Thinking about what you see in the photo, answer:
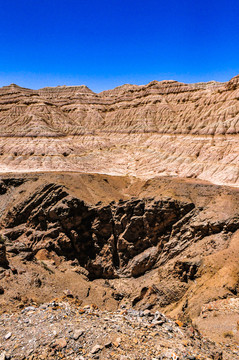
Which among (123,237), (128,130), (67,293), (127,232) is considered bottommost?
(67,293)

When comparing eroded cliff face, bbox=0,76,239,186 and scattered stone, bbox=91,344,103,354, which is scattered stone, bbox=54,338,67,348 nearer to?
scattered stone, bbox=91,344,103,354

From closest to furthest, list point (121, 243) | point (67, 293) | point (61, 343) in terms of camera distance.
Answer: point (61, 343) < point (67, 293) < point (121, 243)

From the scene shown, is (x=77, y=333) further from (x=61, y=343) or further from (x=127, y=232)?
(x=127, y=232)

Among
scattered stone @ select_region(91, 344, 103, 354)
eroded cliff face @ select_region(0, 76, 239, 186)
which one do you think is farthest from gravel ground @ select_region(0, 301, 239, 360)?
eroded cliff face @ select_region(0, 76, 239, 186)

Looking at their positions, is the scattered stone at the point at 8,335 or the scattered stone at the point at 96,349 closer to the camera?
the scattered stone at the point at 96,349

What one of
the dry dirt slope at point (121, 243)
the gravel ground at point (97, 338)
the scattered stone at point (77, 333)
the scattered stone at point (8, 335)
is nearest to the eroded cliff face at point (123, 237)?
the dry dirt slope at point (121, 243)

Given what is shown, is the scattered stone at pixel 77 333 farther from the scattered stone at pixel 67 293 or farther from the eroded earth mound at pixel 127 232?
the scattered stone at pixel 67 293

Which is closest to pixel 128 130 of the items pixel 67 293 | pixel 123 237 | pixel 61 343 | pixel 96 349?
pixel 123 237

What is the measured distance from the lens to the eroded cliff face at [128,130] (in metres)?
47.1

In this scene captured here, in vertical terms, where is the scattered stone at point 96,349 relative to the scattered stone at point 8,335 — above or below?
above

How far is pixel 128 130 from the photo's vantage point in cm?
7044

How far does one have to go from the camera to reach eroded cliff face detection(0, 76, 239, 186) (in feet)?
154

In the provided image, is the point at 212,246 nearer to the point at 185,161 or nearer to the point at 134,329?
the point at 134,329

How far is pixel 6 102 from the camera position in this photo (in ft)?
252
